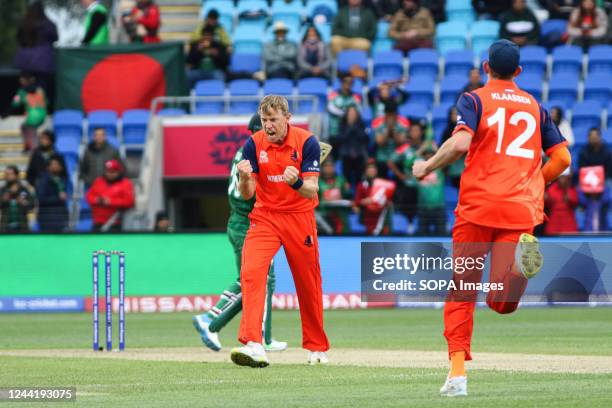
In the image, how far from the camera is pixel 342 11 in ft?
103

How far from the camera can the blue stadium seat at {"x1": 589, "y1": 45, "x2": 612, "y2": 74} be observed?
30.5 meters

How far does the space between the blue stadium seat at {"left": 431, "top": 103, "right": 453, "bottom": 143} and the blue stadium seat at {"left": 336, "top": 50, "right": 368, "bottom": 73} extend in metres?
2.58

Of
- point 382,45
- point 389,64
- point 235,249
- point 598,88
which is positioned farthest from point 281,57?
point 235,249

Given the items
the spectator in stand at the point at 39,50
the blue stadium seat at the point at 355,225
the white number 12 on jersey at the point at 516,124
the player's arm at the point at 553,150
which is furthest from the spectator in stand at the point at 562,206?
the white number 12 on jersey at the point at 516,124

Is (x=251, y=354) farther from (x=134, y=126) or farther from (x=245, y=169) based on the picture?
(x=134, y=126)

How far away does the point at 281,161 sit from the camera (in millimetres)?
12742

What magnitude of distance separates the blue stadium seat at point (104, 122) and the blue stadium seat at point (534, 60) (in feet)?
28.6

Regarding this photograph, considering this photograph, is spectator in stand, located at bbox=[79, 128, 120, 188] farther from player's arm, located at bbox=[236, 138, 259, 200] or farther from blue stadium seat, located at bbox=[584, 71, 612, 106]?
player's arm, located at bbox=[236, 138, 259, 200]

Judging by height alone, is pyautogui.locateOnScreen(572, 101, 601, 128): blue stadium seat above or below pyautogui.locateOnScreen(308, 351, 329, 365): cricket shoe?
below

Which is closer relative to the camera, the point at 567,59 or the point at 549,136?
the point at 549,136

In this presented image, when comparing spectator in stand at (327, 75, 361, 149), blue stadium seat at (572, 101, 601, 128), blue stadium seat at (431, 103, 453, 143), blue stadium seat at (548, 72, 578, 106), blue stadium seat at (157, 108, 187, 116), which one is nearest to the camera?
spectator in stand at (327, 75, 361, 149)

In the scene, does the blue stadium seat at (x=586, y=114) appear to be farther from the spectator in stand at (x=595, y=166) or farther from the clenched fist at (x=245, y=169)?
the clenched fist at (x=245, y=169)

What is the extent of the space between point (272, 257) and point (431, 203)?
545 inches

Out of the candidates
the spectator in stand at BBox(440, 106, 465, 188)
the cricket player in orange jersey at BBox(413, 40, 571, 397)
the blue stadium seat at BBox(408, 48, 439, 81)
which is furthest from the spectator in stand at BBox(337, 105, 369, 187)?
the cricket player in orange jersey at BBox(413, 40, 571, 397)
